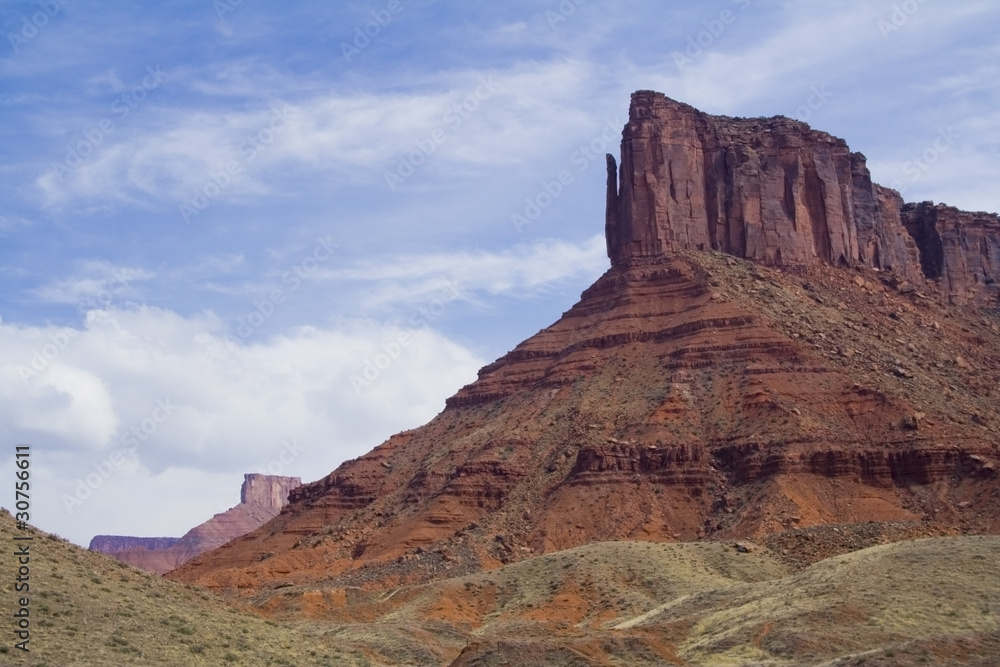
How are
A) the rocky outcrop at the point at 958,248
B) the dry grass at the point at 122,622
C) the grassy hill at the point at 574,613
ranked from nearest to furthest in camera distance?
the dry grass at the point at 122,622 < the grassy hill at the point at 574,613 < the rocky outcrop at the point at 958,248

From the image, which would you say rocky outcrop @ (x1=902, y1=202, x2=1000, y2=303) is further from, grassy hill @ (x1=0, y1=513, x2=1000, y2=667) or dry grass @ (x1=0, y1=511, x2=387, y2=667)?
dry grass @ (x1=0, y1=511, x2=387, y2=667)

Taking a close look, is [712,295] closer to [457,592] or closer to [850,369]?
[850,369]

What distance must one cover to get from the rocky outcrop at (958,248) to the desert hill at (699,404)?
427 inches

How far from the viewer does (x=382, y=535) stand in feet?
361

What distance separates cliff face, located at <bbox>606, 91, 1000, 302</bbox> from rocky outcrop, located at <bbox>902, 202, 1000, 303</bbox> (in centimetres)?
2421

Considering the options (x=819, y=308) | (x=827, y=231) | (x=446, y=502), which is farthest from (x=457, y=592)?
(x=827, y=231)

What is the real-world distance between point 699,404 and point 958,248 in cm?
6523

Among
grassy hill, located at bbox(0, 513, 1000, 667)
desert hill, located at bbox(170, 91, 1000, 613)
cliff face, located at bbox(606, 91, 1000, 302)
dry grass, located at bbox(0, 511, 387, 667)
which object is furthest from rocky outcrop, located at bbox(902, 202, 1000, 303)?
dry grass, located at bbox(0, 511, 387, 667)

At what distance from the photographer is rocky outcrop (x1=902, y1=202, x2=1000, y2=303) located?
164m

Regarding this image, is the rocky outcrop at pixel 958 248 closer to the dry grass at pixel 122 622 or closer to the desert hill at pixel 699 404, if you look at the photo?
the desert hill at pixel 699 404

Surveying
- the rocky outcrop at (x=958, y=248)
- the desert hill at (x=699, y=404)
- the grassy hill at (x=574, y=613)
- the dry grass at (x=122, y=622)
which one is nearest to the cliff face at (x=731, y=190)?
the desert hill at (x=699, y=404)

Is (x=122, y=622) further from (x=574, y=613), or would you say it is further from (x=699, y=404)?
(x=699, y=404)

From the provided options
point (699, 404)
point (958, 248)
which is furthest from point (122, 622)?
point (958, 248)

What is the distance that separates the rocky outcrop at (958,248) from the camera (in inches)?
6447
